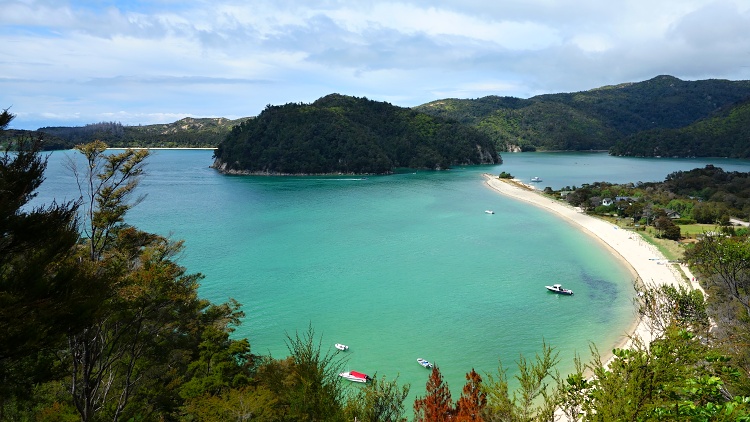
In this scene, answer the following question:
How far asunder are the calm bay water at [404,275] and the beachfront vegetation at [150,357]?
175 inches

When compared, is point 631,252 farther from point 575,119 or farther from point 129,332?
point 575,119

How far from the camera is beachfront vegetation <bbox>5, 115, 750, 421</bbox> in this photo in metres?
5.08

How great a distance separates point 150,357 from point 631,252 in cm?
3381

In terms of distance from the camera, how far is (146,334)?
411 inches

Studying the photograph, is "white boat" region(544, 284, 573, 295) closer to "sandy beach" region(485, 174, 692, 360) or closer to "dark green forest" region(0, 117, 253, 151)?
"sandy beach" region(485, 174, 692, 360)

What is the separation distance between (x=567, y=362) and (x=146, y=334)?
51.3ft

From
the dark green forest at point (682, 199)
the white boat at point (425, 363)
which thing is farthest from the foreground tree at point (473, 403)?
the dark green forest at point (682, 199)

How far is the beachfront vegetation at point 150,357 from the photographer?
16.7 feet

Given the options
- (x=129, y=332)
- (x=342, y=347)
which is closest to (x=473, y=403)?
(x=129, y=332)

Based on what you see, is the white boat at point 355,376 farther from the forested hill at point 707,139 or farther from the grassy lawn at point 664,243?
the forested hill at point 707,139

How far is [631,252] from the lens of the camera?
33906 millimetres

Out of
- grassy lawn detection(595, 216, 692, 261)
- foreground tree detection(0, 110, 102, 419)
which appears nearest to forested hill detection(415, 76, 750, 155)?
grassy lawn detection(595, 216, 692, 261)

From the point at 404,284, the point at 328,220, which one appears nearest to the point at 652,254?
the point at 404,284

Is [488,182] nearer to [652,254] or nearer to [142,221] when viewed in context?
[652,254]
